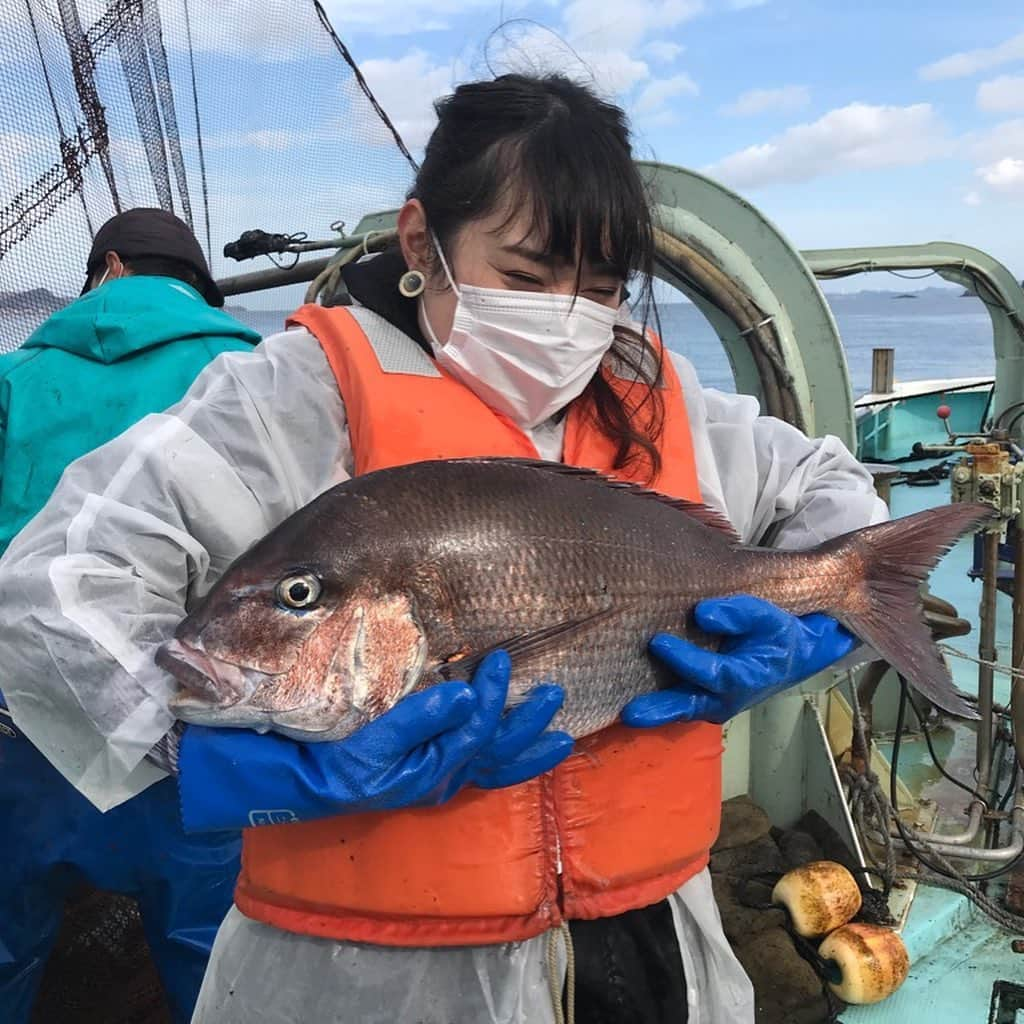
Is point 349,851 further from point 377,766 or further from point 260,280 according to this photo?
point 260,280

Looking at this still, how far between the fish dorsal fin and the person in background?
159 centimetres

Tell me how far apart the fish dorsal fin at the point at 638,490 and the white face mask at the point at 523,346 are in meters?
0.17

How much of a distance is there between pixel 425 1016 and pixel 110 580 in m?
0.96

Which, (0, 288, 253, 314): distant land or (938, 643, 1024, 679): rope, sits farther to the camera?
(0, 288, 253, 314): distant land

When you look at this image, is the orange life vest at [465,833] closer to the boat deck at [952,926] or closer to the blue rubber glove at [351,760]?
the blue rubber glove at [351,760]

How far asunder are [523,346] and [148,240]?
2200mm

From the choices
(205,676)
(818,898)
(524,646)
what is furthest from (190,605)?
(818,898)

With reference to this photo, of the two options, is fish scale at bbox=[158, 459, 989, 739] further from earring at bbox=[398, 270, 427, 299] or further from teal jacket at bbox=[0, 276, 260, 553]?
teal jacket at bbox=[0, 276, 260, 553]

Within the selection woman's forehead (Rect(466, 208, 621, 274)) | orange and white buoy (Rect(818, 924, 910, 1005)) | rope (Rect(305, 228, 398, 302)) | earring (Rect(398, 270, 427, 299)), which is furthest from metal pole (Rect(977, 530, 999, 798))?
rope (Rect(305, 228, 398, 302))

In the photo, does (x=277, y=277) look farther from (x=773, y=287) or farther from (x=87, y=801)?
(x=87, y=801)

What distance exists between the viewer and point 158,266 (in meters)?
3.52

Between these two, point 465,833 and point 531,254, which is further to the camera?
point 531,254

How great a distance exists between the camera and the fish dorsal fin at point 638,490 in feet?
5.93

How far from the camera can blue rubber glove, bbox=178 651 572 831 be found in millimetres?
1511
